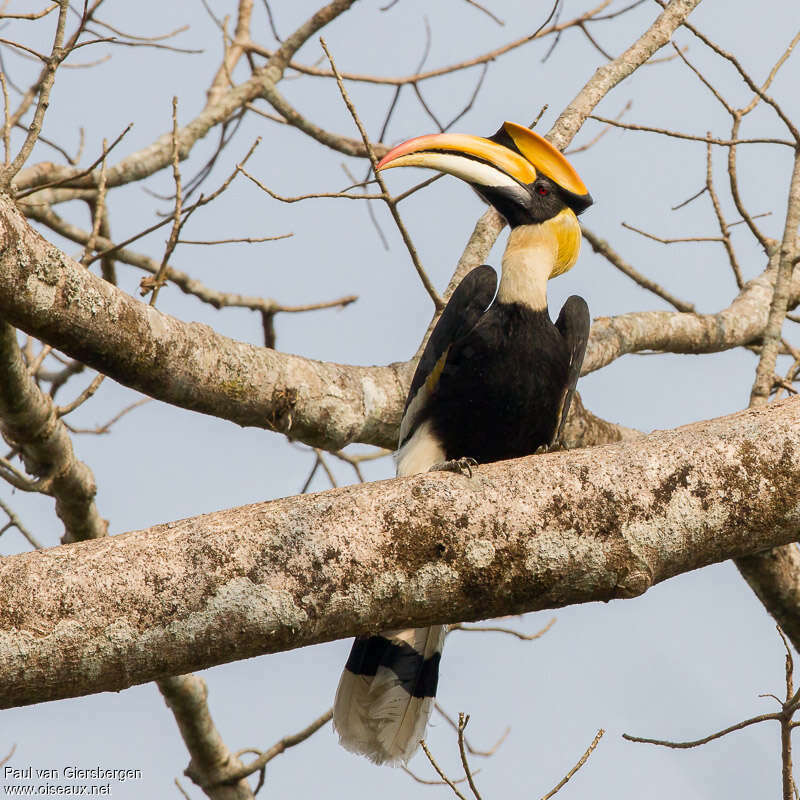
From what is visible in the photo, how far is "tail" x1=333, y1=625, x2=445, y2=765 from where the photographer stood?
10.6 ft

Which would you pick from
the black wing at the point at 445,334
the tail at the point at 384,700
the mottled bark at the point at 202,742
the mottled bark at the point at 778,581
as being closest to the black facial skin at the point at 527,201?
the black wing at the point at 445,334

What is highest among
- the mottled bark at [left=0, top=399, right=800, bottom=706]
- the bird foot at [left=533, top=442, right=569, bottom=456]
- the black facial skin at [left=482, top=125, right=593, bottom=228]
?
the black facial skin at [left=482, top=125, right=593, bottom=228]

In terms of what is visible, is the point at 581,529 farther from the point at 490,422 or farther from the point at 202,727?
the point at 202,727

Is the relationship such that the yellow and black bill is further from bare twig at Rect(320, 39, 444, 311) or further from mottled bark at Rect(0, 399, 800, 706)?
mottled bark at Rect(0, 399, 800, 706)

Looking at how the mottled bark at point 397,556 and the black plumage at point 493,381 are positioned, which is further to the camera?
the black plumage at point 493,381

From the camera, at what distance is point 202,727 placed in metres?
4.05

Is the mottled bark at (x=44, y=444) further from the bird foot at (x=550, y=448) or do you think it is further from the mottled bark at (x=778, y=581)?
the mottled bark at (x=778, y=581)

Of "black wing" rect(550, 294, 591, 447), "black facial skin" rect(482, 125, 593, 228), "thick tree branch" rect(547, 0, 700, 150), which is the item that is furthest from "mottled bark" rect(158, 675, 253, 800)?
"thick tree branch" rect(547, 0, 700, 150)

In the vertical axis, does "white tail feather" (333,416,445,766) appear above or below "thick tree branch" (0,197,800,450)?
below

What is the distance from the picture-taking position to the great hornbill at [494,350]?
3.43m

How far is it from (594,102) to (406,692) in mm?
2486

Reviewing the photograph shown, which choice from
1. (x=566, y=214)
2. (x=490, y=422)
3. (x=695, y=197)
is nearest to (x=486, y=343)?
(x=490, y=422)

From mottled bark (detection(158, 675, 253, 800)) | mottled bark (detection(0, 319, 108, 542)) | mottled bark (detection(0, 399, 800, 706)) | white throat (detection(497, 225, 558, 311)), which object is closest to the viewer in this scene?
mottled bark (detection(0, 399, 800, 706))

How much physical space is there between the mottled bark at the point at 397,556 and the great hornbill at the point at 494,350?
4.65 feet
